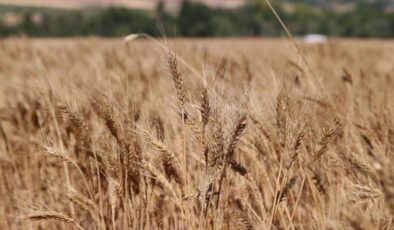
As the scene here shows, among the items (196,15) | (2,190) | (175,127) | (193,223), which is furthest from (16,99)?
(196,15)

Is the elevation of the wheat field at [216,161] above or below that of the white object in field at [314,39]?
below

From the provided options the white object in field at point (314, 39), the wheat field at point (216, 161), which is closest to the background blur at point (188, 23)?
the white object in field at point (314, 39)

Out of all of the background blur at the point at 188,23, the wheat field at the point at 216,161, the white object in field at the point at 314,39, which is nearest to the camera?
the wheat field at the point at 216,161

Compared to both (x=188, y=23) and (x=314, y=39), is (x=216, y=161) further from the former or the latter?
(x=188, y=23)

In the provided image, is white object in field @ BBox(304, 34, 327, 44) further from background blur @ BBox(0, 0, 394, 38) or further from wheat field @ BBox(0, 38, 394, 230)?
wheat field @ BBox(0, 38, 394, 230)

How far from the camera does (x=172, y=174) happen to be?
48.8 inches

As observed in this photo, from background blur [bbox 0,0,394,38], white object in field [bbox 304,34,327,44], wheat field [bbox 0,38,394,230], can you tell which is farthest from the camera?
background blur [bbox 0,0,394,38]

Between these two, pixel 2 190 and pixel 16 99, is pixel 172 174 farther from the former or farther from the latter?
pixel 16 99

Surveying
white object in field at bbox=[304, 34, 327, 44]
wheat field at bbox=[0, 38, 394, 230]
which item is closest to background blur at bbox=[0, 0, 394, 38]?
white object in field at bbox=[304, 34, 327, 44]

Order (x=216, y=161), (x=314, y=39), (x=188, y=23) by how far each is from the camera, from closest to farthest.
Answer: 1. (x=216, y=161)
2. (x=314, y=39)
3. (x=188, y=23)

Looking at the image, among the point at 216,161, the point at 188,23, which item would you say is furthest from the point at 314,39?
the point at 216,161

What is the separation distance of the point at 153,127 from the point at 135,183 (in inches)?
5.1

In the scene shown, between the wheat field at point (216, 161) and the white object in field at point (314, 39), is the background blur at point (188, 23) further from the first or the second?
the wheat field at point (216, 161)

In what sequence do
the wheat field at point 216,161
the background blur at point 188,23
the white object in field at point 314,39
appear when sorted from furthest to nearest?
the background blur at point 188,23
the white object in field at point 314,39
the wheat field at point 216,161
